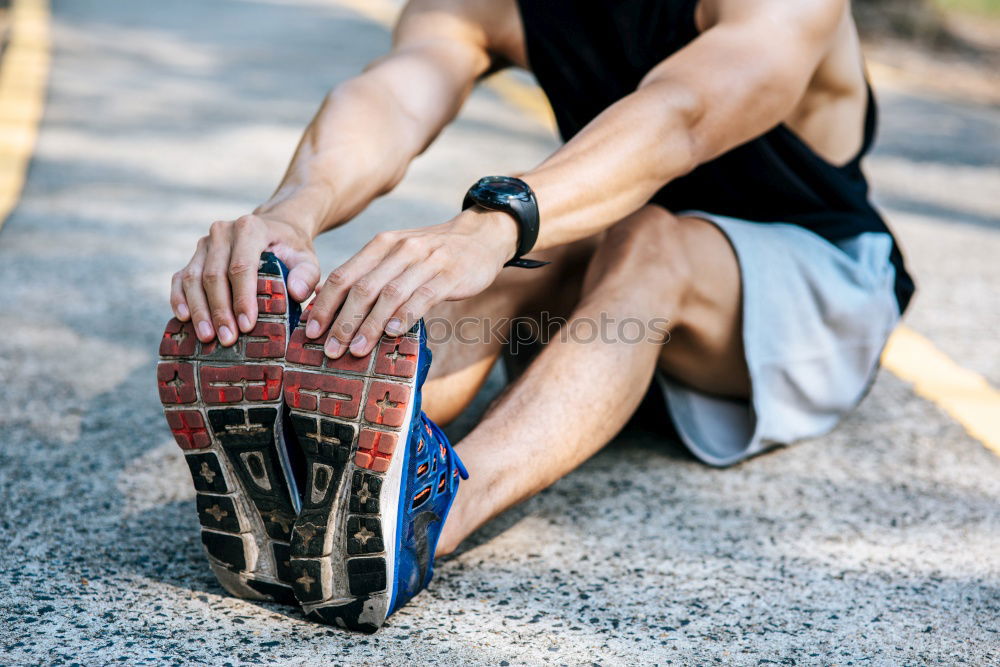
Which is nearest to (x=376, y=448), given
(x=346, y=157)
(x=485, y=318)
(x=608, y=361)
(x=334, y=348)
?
(x=334, y=348)

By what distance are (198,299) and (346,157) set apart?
2.15 ft

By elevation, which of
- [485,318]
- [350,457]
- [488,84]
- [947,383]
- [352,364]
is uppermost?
[352,364]

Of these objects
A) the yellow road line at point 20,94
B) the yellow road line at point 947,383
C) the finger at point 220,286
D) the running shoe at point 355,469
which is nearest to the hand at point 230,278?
the finger at point 220,286

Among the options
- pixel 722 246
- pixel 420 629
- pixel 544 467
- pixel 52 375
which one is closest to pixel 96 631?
pixel 420 629

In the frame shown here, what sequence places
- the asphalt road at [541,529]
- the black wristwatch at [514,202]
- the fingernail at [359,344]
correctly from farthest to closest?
the black wristwatch at [514,202] < the asphalt road at [541,529] < the fingernail at [359,344]

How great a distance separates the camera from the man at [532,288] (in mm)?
1467

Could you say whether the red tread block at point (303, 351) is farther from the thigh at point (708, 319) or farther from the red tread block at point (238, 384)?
the thigh at point (708, 319)

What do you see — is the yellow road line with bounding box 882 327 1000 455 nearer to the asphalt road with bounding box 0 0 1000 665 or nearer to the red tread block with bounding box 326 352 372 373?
the asphalt road with bounding box 0 0 1000 665

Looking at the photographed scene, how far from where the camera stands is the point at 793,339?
2.15 metres

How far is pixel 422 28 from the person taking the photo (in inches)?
98.7

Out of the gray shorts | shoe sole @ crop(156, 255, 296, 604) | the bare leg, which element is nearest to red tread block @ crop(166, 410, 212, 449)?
shoe sole @ crop(156, 255, 296, 604)

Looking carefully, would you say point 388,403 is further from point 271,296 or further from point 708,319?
point 708,319

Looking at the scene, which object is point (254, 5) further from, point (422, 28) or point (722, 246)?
point (722, 246)

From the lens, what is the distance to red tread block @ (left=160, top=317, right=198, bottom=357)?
4.94 ft
